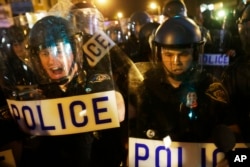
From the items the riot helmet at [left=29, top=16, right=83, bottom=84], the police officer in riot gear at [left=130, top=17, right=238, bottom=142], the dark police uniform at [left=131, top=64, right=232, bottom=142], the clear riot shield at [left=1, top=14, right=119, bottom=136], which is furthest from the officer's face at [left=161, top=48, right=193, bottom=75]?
the riot helmet at [left=29, top=16, right=83, bottom=84]

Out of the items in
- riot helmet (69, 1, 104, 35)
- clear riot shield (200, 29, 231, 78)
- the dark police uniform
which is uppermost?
riot helmet (69, 1, 104, 35)

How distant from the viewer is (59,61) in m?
2.68

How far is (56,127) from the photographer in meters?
2.65

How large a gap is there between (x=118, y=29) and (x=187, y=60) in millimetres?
7285

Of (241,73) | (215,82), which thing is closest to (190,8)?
(241,73)

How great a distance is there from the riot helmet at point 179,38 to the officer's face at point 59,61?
0.77 meters

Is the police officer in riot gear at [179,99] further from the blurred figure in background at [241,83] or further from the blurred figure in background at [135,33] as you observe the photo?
the blurred figure in background at [135,33]

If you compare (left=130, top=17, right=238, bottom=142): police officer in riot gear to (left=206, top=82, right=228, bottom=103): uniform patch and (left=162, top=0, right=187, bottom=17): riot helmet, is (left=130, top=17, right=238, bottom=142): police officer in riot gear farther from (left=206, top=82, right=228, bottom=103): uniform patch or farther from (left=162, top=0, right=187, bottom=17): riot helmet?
(left=162, top=0, right=187, bottom=17): riot helmet

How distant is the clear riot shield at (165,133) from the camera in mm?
2373

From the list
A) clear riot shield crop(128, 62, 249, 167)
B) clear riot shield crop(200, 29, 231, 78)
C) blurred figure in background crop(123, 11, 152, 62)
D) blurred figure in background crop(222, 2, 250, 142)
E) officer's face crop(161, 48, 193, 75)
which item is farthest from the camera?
blurred figure in background crop(123, 11, 152, 62)

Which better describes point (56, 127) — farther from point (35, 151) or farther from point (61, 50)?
point (61, 50)

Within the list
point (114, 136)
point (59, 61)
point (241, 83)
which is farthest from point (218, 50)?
point (59, 61)

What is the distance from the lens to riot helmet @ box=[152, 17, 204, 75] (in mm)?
2949

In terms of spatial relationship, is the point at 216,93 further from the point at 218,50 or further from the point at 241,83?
the point at 218,50
